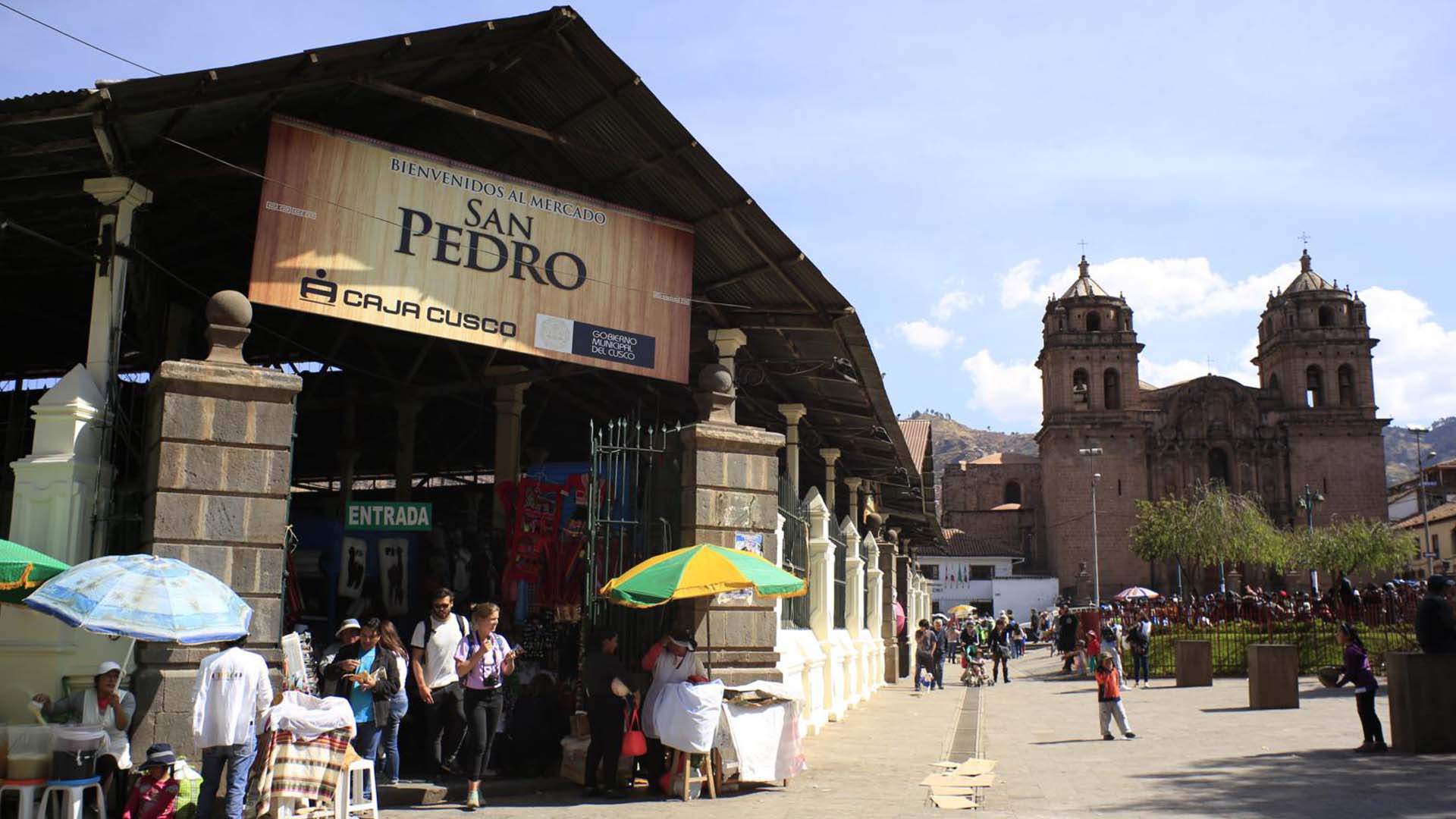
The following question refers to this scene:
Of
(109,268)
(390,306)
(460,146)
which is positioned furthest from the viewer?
(460,146)

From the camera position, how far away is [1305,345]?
72.0m

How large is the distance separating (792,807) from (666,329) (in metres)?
5.25

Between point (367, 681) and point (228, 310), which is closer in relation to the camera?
point (367, 681)

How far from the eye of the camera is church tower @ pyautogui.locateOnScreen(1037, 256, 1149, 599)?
231 ft

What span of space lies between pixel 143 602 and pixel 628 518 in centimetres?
447

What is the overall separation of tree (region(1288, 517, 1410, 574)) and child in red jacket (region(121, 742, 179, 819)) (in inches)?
2164

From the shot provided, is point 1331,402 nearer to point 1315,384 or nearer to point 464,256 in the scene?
point 1315,384

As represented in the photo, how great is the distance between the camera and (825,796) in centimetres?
962

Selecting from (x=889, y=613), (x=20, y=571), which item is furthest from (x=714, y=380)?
(x=889, y=613)

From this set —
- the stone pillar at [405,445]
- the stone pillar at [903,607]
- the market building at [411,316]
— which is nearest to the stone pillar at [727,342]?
the market building at [411,316]

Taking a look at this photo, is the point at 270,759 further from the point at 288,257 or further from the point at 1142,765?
the point at 1142,765

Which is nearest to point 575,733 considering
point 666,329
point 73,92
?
point 666,329

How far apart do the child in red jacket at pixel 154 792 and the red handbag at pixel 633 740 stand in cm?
332

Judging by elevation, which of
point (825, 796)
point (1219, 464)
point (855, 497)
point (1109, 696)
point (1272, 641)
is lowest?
point (825, 796)
